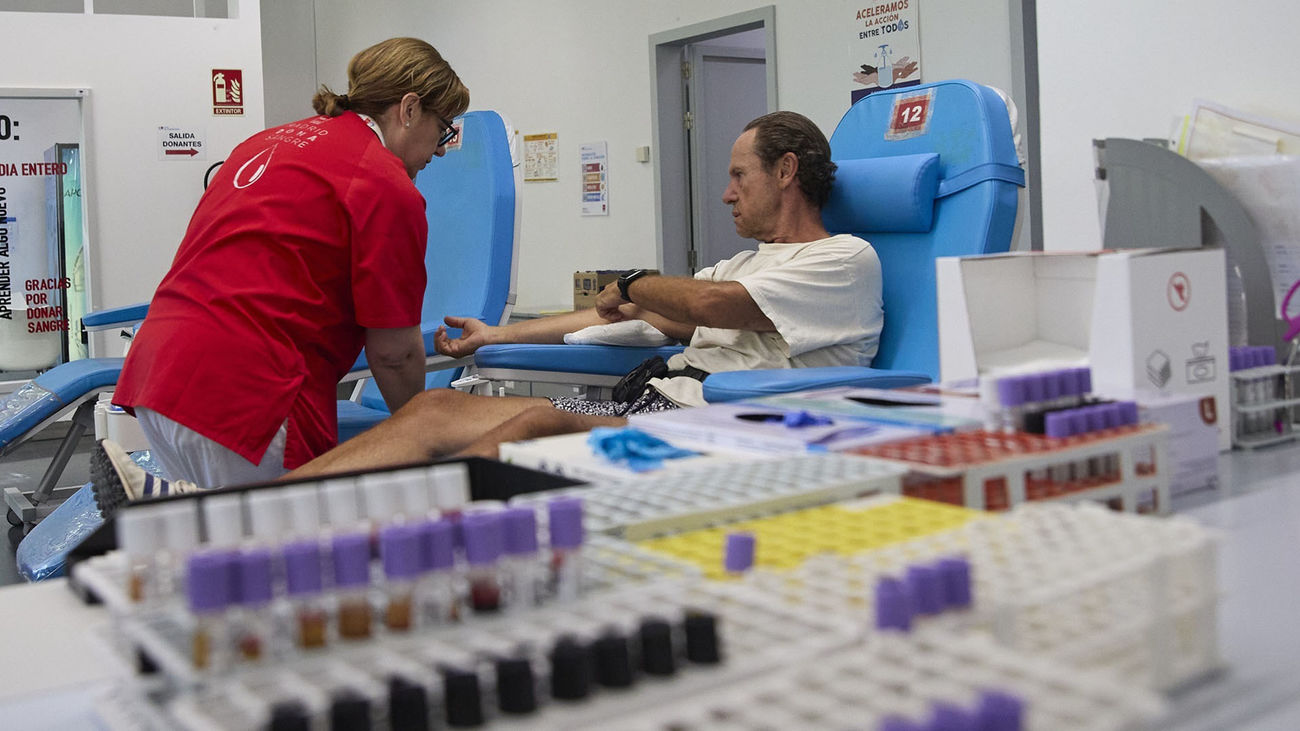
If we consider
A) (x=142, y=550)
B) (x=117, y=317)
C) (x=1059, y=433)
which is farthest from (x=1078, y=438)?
(x=117, y=317)

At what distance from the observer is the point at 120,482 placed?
183 centimetres

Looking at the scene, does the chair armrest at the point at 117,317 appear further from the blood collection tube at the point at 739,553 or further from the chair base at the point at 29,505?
the blood collection tube at the point at 739,553

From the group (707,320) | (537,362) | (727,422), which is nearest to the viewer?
(727,422)

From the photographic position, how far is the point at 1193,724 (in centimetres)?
65

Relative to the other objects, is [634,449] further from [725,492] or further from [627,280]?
[627,280]

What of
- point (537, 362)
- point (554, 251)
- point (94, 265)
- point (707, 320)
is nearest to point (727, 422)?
point (707, 320)

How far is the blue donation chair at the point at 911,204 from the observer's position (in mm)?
2508

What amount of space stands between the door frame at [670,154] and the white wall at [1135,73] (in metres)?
4.53

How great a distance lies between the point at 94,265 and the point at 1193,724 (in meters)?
6.06

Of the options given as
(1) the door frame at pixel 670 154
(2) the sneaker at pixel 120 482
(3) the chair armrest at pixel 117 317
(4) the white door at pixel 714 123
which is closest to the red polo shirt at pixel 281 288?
(2) the sneaker at pixel 120 482

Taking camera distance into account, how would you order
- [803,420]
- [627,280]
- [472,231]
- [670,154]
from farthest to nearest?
[670,154] < [472,231] < [627,280] < [803,420]

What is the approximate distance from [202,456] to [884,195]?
1.59 metres

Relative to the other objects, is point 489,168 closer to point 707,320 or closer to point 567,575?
point 707,320

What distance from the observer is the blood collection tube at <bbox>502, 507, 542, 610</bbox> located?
2.30ft
